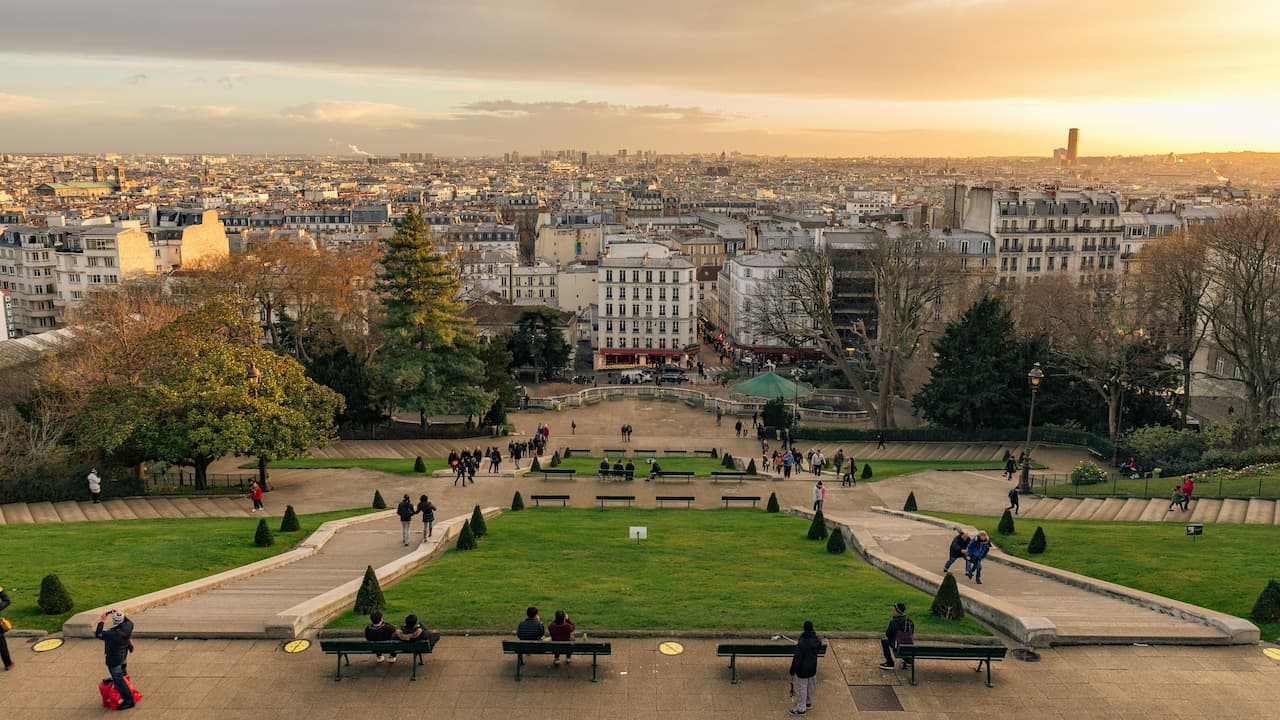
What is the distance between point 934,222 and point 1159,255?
60760mm

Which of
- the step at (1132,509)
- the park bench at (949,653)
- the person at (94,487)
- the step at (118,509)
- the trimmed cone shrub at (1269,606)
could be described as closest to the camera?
the park bench at (949,653)

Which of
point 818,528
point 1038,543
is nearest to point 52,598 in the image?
point 818,528

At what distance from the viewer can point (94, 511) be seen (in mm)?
32688

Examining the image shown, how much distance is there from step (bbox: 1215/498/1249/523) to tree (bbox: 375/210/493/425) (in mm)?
35270

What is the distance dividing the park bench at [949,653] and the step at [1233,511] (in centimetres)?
1812

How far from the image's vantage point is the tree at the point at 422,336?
50.4 m

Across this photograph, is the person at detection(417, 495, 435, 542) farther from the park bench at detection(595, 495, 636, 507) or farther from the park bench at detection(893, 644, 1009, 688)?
the park bench at detection(893, 644, 1009, 688)

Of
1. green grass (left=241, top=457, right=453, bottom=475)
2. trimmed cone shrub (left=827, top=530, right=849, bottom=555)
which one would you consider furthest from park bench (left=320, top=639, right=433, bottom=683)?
green grass (left=241, top=457, right=453, bottom=475)

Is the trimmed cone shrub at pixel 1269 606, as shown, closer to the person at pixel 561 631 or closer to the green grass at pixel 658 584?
the green grass at pixel 658 584

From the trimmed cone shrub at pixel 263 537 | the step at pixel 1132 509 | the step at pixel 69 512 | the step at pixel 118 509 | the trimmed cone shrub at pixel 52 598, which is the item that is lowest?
the step at pixel 118 509

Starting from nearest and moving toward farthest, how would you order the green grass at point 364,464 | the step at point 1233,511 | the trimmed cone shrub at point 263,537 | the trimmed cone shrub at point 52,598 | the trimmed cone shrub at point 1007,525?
the trimmed cone shrub at point 52,598
the trimmed cone shrub at point 263,537
the trimmed cone shrub at point 1007,525
the step at point 1233,511
the green grass at point 364,464

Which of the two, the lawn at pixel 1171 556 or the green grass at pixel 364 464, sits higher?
the lawn at pixel 1171 556

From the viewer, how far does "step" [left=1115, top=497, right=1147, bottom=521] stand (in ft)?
102

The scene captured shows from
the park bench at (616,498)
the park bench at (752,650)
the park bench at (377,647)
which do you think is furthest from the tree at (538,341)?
the park bench at (752,650)
